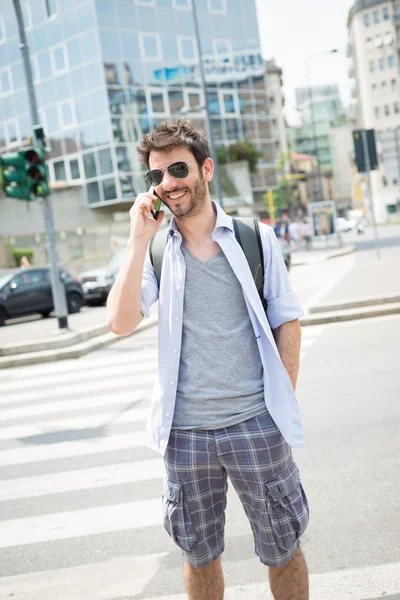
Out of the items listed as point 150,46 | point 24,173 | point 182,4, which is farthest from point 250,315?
point 182,4

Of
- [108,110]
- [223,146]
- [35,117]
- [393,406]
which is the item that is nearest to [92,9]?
[108,110]

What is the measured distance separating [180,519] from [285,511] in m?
0.38

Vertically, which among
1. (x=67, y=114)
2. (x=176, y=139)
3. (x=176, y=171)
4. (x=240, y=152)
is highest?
(x=67, y=114)

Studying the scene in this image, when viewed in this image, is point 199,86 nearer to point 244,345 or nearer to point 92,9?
point 92,9

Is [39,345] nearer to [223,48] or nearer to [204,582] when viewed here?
[204,582]

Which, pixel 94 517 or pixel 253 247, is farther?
pixel 94 517

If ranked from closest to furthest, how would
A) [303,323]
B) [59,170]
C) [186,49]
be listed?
[303,323] < [59,170] < [186,49]

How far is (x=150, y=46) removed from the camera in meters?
43.4

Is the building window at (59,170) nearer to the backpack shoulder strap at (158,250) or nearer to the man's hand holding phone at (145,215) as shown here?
the backpack shoulder strap at (158,250)

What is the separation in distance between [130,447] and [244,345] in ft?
12.3

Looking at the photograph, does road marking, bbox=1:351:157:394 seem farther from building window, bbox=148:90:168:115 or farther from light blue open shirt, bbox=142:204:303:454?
building window, bbox=148:90:168:115

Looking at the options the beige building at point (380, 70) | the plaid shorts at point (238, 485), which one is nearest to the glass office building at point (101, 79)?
the plaid shorts at point (238, 485)

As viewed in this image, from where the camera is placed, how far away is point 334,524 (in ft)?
13.9

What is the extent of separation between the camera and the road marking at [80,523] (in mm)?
4516
